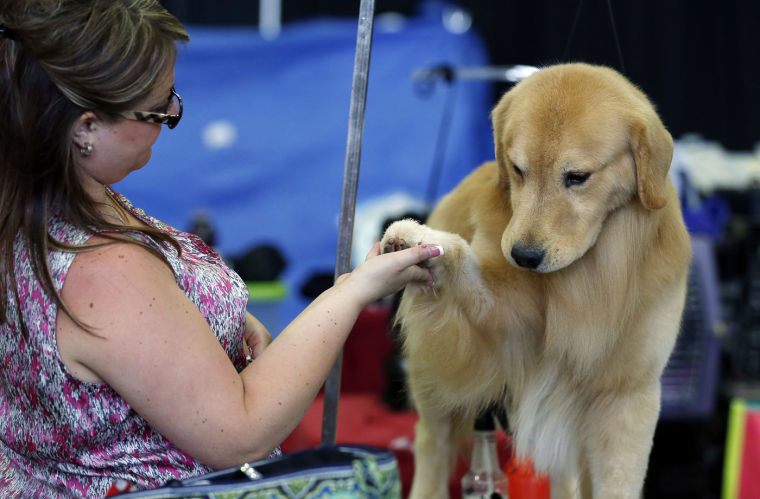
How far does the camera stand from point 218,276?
1443mm

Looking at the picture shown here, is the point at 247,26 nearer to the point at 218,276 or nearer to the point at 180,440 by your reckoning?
the point at 218,276

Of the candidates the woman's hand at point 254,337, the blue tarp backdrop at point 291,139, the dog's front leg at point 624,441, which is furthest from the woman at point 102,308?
the blue tarp backdrop at point 291,139

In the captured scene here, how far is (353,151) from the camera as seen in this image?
1.60 meters

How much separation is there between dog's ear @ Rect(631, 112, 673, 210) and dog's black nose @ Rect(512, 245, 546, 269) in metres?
0.24

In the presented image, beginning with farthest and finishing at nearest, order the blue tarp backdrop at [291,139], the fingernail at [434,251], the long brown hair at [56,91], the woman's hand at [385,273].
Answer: the blue tarp backdrop at [291,139] → the fingernail at [434,251] → the woman's hand at [385,273] → the long brown hair at [56,91]

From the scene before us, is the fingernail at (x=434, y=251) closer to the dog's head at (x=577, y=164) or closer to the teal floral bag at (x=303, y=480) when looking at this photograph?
the dog's head at (x=577, y=164)

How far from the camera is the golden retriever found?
1633 mm

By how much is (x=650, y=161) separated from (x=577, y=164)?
14 cm

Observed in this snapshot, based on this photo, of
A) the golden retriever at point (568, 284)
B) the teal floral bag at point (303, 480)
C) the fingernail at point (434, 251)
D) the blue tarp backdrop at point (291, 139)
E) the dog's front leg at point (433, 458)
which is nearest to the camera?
the teal floral bag at point (303, 480)

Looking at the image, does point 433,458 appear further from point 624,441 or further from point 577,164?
point 577,164

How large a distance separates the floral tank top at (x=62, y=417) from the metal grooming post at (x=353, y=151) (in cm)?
33

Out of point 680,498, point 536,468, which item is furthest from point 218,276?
point 680,498

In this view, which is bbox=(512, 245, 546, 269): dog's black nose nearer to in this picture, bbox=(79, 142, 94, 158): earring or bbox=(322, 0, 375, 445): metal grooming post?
bbox=(322, 0, 375, 445): metal grooming post

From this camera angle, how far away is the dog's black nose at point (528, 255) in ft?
5.24
